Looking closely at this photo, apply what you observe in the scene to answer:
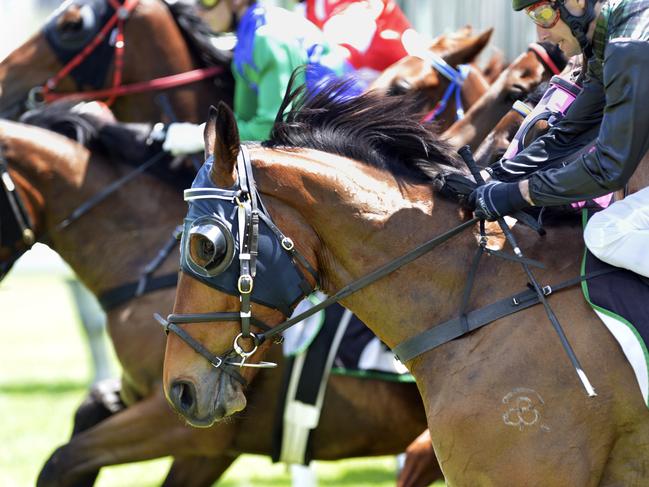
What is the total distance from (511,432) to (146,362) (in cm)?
236

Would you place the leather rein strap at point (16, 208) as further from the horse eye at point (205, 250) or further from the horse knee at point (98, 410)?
the horse eye at point (205, 250)

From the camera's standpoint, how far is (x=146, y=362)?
4926 millimetres

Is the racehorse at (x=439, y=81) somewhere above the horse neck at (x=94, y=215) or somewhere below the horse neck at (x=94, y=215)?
above

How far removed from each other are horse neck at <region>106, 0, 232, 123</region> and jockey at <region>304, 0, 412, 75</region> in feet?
2.35

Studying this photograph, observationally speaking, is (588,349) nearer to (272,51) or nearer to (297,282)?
(297,282)

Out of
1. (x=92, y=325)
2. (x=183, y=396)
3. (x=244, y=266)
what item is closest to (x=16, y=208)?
(x=183, y=396)

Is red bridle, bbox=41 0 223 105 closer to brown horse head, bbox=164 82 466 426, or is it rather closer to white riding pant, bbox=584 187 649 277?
brown horse head, bbox=164 82 466 426

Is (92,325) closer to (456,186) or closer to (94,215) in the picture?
(94,215)

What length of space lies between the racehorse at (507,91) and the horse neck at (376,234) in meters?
1.51

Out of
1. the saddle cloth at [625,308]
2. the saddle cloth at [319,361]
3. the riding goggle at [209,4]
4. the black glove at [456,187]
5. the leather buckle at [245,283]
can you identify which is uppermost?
the black glove at [456,187]

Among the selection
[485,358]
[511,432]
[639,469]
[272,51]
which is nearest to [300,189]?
[485,358]

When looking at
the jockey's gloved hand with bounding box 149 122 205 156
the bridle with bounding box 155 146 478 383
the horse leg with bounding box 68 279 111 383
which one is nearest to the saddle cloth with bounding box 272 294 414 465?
the jockey's gloved hand with bounding box 149 122 205 156

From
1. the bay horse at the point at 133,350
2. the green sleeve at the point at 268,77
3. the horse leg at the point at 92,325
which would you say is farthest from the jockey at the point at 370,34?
the horse leg at the point at 92,325

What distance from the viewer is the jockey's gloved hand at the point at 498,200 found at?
10.2ft
